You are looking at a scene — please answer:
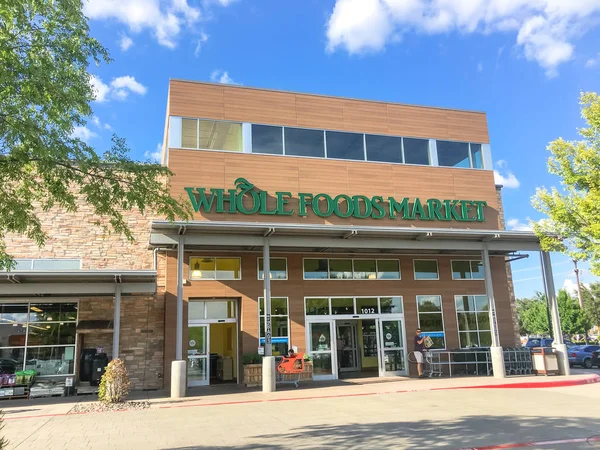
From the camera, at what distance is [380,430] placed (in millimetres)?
8844

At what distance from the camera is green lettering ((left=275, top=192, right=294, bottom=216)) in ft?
60.8

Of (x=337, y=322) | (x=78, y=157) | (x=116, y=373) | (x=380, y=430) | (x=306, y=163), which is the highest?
(x=306, y=163)

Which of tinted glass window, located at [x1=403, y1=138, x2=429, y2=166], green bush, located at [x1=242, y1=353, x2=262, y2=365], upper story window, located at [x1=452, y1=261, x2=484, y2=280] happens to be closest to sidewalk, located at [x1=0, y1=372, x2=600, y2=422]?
green bush, located at [x1=242, y1=353, x2=262, y2=365]

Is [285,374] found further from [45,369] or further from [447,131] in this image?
[447,131]

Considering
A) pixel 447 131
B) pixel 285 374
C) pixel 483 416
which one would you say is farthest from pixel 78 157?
pixel 447 131

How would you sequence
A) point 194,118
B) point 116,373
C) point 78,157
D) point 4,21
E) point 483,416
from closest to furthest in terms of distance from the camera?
point 4,21, point 78,157, point 483,416, point 116,373, point 194,118

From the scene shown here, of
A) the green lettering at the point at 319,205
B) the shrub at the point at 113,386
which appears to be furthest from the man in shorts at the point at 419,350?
the shrub at the point at 113,386

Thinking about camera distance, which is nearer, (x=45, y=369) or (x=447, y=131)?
(x=45, y=369)

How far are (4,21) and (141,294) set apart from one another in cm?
1106

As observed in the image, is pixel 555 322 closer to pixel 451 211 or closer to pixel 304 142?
pixel 451 211

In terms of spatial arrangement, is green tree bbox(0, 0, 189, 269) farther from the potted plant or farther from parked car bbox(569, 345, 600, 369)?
parked car bbox(569, 345, 600, 369)

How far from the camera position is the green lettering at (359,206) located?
19.5 meters

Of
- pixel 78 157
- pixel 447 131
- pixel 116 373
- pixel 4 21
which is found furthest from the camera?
pixel 447 131

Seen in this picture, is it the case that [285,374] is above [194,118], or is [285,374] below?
below
